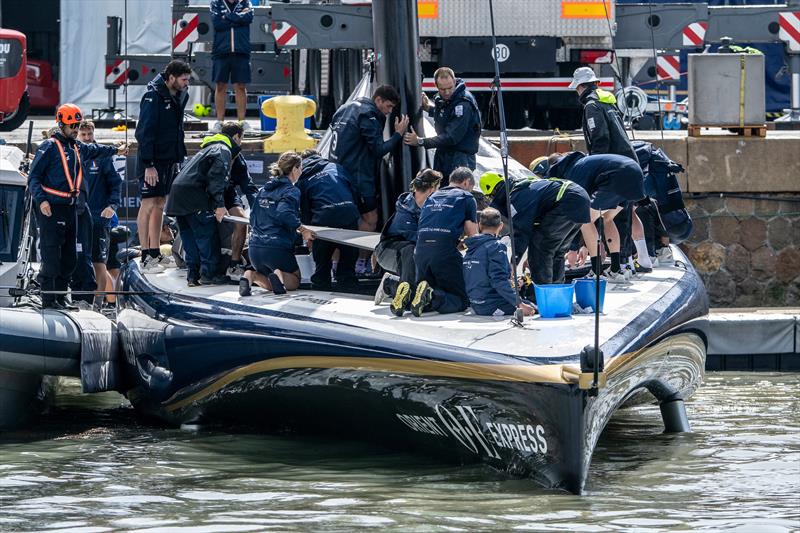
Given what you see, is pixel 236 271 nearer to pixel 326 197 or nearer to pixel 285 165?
pixel 326 197

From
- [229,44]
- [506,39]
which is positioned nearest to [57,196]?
[229,44]

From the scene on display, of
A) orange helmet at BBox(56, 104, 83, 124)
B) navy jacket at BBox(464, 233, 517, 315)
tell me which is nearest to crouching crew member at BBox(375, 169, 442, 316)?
navy jacket at BBox(464, 233, 517, 315)

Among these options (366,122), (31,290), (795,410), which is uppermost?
(366,122)

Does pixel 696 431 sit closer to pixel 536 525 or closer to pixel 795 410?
pixel 795 410

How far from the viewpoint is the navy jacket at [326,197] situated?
10705mm

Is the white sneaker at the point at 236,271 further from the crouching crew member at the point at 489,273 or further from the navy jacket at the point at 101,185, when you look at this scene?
the crouching crew member at the point at 489,273

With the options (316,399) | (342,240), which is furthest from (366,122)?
(316,399)

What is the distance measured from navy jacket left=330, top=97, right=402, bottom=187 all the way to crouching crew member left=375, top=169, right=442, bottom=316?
A: 1.06m

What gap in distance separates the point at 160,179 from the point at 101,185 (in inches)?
34.5

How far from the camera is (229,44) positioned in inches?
600

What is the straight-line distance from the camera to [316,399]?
926 cm

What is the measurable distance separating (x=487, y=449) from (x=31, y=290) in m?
3.96

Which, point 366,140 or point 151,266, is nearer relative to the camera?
point 366,140

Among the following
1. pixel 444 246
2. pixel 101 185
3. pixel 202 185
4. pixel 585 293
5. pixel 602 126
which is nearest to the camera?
pixel 585 293
